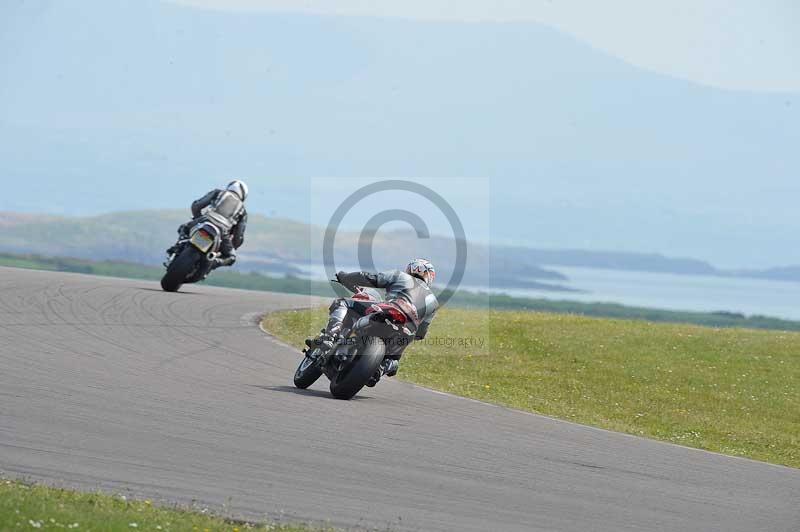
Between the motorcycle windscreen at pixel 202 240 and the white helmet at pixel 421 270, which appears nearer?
the white helmet at pixel 421 270

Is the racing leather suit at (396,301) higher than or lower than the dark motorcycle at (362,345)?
higher

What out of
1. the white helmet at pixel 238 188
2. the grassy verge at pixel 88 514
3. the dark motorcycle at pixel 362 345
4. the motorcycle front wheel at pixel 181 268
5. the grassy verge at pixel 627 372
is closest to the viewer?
the grassy verge at pixel 88 514

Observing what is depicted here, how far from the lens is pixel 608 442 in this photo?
1466 centimetres

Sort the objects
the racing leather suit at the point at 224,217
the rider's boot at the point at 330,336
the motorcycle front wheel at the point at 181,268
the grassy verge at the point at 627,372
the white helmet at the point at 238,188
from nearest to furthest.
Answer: the rider's boot at the point at 330,336
the grassy verge at the point at 627,372
the motorcycle front wheel at the point at 181,268
the racing leather suit at the point at 224,217
the white helmet at the point at 238,188

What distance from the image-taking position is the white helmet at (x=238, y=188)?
27656 millimetres

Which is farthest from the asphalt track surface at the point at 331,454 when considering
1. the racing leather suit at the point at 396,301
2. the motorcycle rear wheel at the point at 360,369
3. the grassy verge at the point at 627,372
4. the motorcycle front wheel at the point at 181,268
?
the motorcycle front wheel at the point at 181,268

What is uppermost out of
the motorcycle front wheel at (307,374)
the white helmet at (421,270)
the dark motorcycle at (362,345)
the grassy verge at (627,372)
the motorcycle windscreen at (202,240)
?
the motorcycle windscreen at (202,240)

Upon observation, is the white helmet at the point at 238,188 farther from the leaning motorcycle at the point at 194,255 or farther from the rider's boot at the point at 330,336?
the rider's boot at the point at 330,336

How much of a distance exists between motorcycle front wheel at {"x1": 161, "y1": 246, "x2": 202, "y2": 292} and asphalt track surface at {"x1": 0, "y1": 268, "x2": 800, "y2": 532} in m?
8.39

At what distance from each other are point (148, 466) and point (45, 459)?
0.79 meters

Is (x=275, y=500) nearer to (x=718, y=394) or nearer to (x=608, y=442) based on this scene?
(x=608, y=442)

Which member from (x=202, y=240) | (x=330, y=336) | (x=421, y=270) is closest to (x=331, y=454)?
(x=330, y=336)

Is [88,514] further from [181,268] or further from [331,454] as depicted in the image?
[181,268]

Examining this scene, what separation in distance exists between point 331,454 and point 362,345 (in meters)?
3.36
